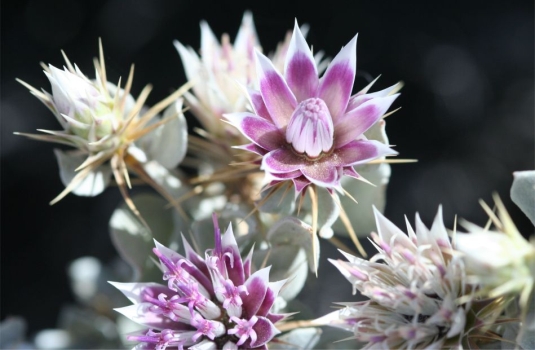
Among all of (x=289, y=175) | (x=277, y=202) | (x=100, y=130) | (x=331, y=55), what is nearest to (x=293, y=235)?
(x=277, y=202)

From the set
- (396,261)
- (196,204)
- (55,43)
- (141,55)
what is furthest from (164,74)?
(396,261)

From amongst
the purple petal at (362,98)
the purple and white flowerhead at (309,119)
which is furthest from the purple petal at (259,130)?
the purple petal at (362,98)

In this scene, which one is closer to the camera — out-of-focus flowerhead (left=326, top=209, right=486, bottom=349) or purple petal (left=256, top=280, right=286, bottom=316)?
out-of-focus flowerhead (left=326, top=209, right=486, bottom=349)

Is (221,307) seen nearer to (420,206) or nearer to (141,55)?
(420,206)

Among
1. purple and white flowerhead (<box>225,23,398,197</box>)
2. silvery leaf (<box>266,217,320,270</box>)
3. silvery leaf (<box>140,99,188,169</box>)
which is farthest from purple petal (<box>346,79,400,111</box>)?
silvery leaf (<box>140,99,188,169</box>)

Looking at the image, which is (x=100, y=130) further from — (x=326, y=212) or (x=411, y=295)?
(x=411, y=295)

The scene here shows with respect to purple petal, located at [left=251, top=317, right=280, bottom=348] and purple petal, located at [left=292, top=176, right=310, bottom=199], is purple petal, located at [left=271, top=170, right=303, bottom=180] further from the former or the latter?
purple petal, located at [left=251, top=317, right=280, bottom=348]

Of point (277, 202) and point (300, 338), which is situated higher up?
point (277, 202)

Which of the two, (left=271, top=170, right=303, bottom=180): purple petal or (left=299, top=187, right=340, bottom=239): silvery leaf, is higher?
(left=271, top=170, right=303, bottom=180): purple petal
